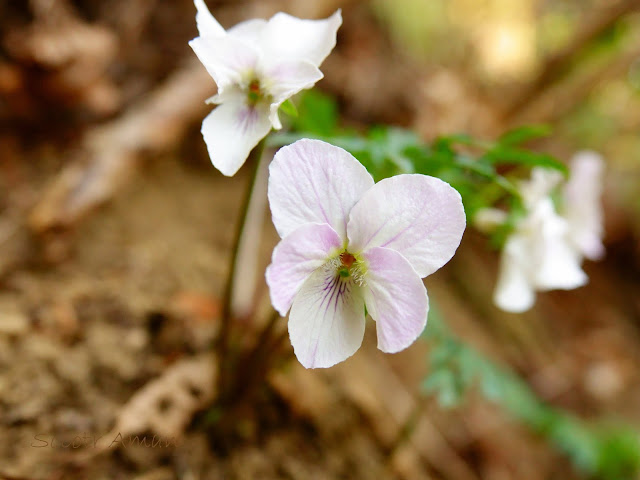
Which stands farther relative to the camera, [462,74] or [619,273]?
[462,74]

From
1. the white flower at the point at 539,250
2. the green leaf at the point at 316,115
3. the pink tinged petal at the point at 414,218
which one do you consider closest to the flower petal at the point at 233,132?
the pink tinged petal at the point at 414,218

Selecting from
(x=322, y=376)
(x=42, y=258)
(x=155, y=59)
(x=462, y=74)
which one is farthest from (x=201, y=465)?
(x=462, y=74)

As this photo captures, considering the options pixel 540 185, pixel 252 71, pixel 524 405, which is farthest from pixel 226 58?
pixel 524 405

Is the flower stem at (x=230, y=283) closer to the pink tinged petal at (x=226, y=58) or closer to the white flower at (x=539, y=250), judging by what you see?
the pink tinged petal at (x=226, y=58)

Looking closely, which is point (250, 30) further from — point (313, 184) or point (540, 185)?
point (540, 185)

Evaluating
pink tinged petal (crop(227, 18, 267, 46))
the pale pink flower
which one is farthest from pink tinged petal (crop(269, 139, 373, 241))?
pink tinged petal (crop(227, 18, 267, 46))

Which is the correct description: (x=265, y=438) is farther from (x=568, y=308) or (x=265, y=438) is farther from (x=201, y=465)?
(x=568, y=308)

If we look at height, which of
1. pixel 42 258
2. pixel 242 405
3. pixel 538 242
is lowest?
pixel 242 405
